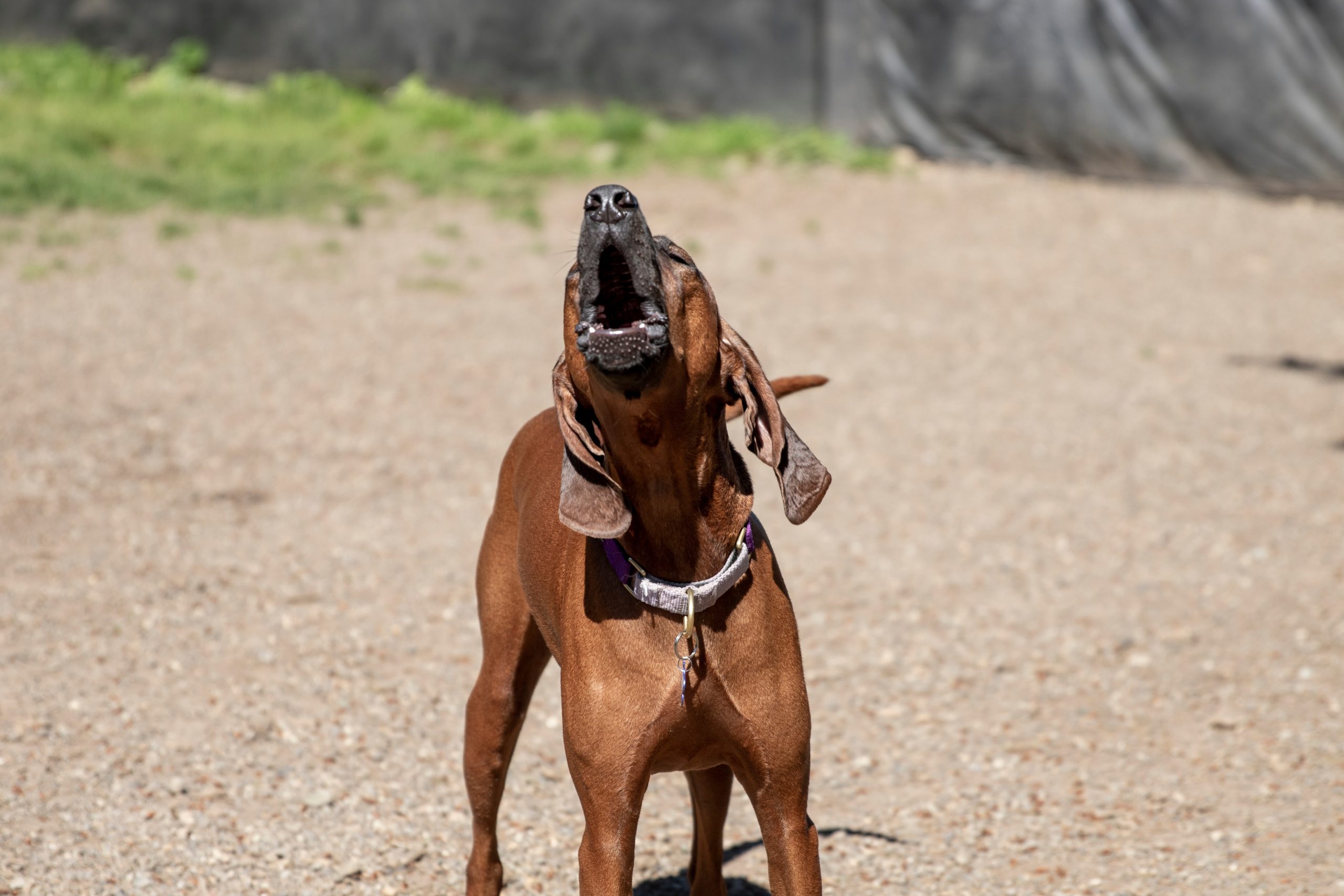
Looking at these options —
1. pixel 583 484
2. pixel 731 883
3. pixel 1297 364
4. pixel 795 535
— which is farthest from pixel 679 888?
pixel 1297 364

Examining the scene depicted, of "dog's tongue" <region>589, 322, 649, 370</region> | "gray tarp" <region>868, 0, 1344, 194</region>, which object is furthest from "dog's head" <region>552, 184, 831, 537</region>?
"gray tarp" <region>868, 0, 1344, 194</region>

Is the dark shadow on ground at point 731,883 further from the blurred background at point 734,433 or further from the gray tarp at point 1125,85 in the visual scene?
the gray tarp at point 1125,85

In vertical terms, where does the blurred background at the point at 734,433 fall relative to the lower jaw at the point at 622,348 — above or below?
below

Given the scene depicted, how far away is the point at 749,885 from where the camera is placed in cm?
417

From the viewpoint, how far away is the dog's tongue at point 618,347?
8.26ft

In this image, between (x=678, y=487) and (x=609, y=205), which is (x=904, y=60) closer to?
(x=678, y=487)

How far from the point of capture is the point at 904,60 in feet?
42.3

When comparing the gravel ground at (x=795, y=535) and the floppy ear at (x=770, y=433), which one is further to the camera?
the gravel ground at (x=795, y=535)

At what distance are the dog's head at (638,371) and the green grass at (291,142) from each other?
881cm

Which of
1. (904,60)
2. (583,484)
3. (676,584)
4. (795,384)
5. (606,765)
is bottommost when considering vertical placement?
(606,765)

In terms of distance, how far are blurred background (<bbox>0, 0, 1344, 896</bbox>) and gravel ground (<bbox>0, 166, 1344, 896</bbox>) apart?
3 centimetres

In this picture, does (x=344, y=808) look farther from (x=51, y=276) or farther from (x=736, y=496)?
(x=51, y=276)

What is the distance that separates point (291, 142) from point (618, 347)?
1117cm

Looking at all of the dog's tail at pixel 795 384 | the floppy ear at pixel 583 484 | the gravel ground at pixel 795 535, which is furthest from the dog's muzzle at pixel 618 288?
the gravel ground at pixel 795 535
